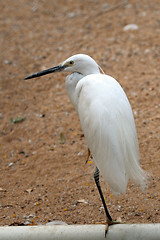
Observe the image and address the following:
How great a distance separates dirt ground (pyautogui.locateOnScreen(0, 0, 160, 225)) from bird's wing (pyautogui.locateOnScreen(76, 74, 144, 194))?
62 cm

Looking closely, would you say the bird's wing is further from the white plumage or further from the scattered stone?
the scattered stone

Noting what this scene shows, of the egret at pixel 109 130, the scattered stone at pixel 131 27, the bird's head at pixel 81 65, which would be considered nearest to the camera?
the egret at pixel 109 130

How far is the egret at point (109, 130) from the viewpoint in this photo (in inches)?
94.2

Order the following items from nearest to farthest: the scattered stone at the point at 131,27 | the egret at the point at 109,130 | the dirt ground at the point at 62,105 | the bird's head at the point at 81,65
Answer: the egret at the point at 109,130
the bird's head at the point at 81,65
the dirt ground at the point at 62,105
the scattered stone at the point at 131,27

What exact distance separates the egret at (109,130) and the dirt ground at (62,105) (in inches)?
24.3

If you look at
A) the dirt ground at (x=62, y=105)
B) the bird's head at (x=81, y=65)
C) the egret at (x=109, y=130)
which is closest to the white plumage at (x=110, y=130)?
the egret at (x=109, y=130)

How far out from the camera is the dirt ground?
308cm

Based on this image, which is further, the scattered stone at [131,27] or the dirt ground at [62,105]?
the scattered stone at [131,27]

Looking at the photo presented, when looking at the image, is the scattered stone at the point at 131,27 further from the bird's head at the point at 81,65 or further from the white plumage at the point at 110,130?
the white plumage at the point at 110,130

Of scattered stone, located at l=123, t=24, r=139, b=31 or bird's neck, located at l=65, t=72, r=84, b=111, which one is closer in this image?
bird's neck, located at l=65, t=72, r=84, b=111

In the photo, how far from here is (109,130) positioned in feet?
7.87

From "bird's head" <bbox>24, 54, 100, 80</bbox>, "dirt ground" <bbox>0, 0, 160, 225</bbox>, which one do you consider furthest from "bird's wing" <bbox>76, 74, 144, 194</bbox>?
"dirt ground" <bbox>0, 0, 160, 225</bbox>

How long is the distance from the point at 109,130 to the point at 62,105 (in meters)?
2.03

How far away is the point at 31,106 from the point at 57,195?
1.54 meters
